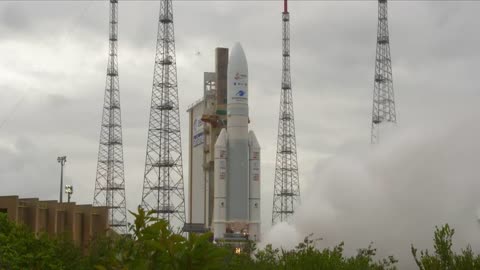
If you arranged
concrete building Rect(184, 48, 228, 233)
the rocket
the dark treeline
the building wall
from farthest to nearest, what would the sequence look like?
the building wall, concrete building Rect(184, 48, 228, 233), the rocket, the dark treeline

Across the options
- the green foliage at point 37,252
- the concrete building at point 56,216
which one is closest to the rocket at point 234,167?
the concrete building at point 56,216

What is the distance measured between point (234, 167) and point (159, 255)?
2301 inches

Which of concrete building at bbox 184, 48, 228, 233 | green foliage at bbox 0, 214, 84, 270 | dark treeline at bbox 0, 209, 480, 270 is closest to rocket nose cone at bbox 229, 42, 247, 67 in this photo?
concrete building at bbox 184, 48, 228, 233

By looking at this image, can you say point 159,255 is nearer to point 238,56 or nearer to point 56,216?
point 56,216

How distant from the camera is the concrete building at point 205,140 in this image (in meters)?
79.0

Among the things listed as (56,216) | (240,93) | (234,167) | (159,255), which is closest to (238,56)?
(240,93)

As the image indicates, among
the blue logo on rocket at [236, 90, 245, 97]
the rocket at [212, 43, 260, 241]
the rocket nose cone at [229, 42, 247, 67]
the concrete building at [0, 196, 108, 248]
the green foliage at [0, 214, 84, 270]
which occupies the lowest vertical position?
the green foliage at [0, 214, 84, 270]

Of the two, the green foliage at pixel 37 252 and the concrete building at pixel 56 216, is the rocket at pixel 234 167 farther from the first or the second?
the green foliage at pixel 37 252

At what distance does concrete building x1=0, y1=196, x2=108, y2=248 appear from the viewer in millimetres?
48969

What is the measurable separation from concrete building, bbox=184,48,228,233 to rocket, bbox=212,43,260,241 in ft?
18.1

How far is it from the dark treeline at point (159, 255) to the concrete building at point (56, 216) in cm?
1585

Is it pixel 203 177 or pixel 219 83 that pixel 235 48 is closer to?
pixel 219 83

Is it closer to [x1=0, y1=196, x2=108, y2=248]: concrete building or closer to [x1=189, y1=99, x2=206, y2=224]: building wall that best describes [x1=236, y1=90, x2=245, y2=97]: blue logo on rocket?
[x1=0, y1=196, x2=108, y2=248]: concrete building

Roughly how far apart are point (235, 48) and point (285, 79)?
1761 cm
